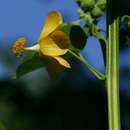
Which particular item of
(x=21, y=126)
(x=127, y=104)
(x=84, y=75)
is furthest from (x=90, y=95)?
(x=21, y=126)

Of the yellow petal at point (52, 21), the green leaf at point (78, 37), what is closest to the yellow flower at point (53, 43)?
the yellow petal at point (52, 21)

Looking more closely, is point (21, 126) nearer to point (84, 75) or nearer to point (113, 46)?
point (84, 75)

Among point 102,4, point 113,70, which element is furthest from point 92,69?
point 102,4

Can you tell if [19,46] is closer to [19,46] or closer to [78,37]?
[19,46]

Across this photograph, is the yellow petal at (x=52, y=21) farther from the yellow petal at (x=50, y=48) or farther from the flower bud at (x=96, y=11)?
the flower bud at (x=96, y=11)

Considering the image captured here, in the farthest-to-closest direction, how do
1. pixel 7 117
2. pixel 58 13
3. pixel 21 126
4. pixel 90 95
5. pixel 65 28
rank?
pixel 90 95 → pixel 7 117 → pixel 21 126 → pixel 65 28 → pixel 58 13
